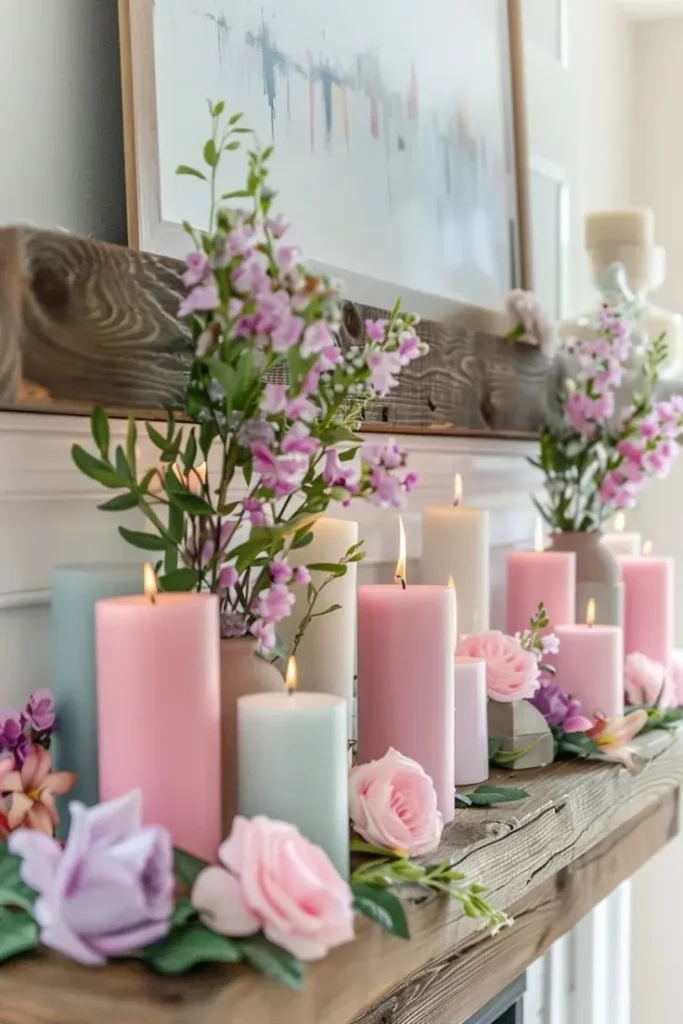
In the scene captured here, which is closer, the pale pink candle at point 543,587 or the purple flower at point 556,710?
the purple flower at point 556,710

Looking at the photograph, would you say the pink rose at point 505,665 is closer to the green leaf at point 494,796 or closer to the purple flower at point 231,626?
the green leaf at point 494,796

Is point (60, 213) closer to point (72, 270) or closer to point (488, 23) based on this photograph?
point (72, 270)

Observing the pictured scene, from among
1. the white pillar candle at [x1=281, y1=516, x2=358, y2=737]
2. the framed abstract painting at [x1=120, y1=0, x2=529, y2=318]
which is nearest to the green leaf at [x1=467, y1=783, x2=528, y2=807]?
the white pillar candle at [x1=281, y1=516, x2=358, y2=737]

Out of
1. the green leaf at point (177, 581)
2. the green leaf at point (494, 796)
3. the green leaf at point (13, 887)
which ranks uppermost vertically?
the green leaf at point (177, 581)

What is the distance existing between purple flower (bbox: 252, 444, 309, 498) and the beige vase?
0.35 ft

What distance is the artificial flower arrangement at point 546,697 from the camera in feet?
3.14

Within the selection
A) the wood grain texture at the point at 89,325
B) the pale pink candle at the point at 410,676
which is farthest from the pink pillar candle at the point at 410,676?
the wood grain texture at the point at 89,325

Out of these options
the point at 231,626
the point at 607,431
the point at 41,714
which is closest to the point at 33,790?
the point at 41,714

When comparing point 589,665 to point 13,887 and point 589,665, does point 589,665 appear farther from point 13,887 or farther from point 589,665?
point 13,887

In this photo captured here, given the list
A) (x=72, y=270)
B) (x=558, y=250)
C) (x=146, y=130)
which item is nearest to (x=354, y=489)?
(x=72, y=270)

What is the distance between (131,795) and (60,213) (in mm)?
465

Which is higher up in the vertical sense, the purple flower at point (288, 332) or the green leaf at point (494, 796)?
the purple flower at point (288, 332)

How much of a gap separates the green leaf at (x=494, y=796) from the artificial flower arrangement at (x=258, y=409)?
23 centimetres

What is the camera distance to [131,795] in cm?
56
